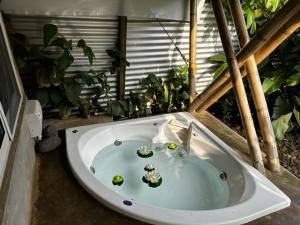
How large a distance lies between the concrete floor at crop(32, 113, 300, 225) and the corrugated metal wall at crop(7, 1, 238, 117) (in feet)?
3.55

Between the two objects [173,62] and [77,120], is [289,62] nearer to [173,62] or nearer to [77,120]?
[173,62]

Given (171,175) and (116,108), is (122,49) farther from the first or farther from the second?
(171,175)

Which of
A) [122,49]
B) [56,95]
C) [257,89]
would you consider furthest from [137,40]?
[257,89]

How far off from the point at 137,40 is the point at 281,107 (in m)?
1.56

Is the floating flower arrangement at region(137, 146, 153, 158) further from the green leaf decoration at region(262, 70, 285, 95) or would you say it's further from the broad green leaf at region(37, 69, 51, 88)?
the green leaf decoration at region(262, 70, 285, 95)

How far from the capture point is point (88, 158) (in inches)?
70.6

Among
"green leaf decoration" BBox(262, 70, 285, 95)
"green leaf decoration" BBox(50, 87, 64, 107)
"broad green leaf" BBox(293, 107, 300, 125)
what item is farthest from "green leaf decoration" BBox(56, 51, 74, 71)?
"broad green leaf" BBox(293, 107, 300, 125)

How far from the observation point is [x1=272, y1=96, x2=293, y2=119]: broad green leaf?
7.89 feet

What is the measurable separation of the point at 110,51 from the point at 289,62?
5.84 ft

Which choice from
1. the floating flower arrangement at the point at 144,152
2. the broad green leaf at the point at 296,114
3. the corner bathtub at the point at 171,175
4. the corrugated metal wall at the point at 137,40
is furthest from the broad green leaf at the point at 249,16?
the floating flower arrangement at the point at 144,152

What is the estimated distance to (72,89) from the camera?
2047 mm

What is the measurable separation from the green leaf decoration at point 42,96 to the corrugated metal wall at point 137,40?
13.0 inches

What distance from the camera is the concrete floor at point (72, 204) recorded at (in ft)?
3.96

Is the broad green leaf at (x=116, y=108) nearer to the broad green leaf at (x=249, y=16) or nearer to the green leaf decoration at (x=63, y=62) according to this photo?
the green leaf decoration at (x=63, y=62)
